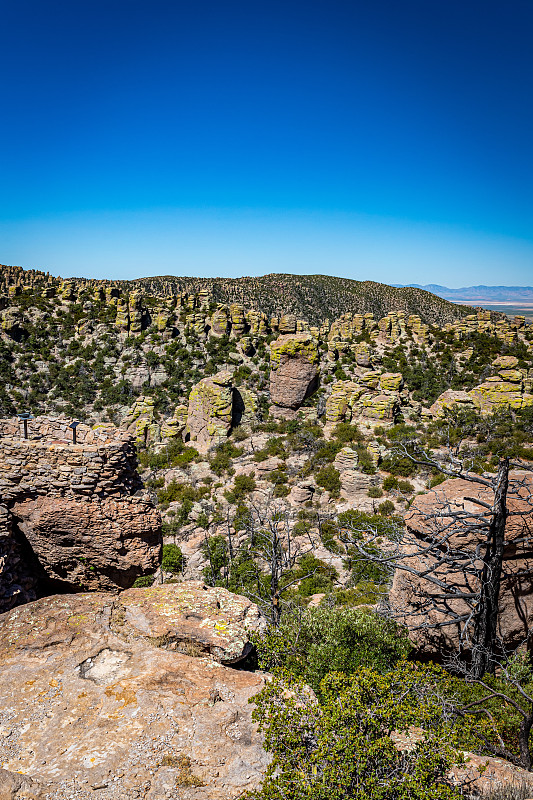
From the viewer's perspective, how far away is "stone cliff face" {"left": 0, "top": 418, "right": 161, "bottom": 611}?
28.5ft

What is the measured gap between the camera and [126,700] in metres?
5.84

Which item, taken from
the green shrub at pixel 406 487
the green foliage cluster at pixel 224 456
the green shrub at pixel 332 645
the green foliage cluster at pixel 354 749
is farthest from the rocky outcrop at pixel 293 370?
the green foliage cluster at pixel 354 749

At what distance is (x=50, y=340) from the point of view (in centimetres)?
5353

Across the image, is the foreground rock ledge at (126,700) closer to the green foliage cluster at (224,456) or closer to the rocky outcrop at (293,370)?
the green foliage cluster at (224,456)

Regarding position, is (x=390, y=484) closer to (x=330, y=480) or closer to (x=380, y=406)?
(x=330, y=480)

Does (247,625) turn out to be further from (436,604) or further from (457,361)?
(457,361)

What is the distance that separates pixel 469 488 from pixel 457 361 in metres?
42.0

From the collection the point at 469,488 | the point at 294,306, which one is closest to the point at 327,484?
the point at 469,488

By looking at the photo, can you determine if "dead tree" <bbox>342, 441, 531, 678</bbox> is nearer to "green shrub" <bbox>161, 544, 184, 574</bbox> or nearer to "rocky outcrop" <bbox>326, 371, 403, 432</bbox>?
"green shrub" <bbox>161, 544, 184, 574</bbox>

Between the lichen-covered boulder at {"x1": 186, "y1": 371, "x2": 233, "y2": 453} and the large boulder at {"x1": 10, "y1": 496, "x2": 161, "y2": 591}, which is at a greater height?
the large boulder at {"x1": 10, "y1": 496, "x2": 161, "y2": 591}

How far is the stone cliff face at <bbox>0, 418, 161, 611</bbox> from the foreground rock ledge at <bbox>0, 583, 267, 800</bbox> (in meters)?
1.04

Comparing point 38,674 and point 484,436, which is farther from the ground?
point 38,674

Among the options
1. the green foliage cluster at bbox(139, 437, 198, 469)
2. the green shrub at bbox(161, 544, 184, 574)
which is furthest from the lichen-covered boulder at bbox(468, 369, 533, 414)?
the green shrub at bbox(161, 544, 184, 574)

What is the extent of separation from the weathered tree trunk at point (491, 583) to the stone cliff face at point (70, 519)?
23.1 ft
